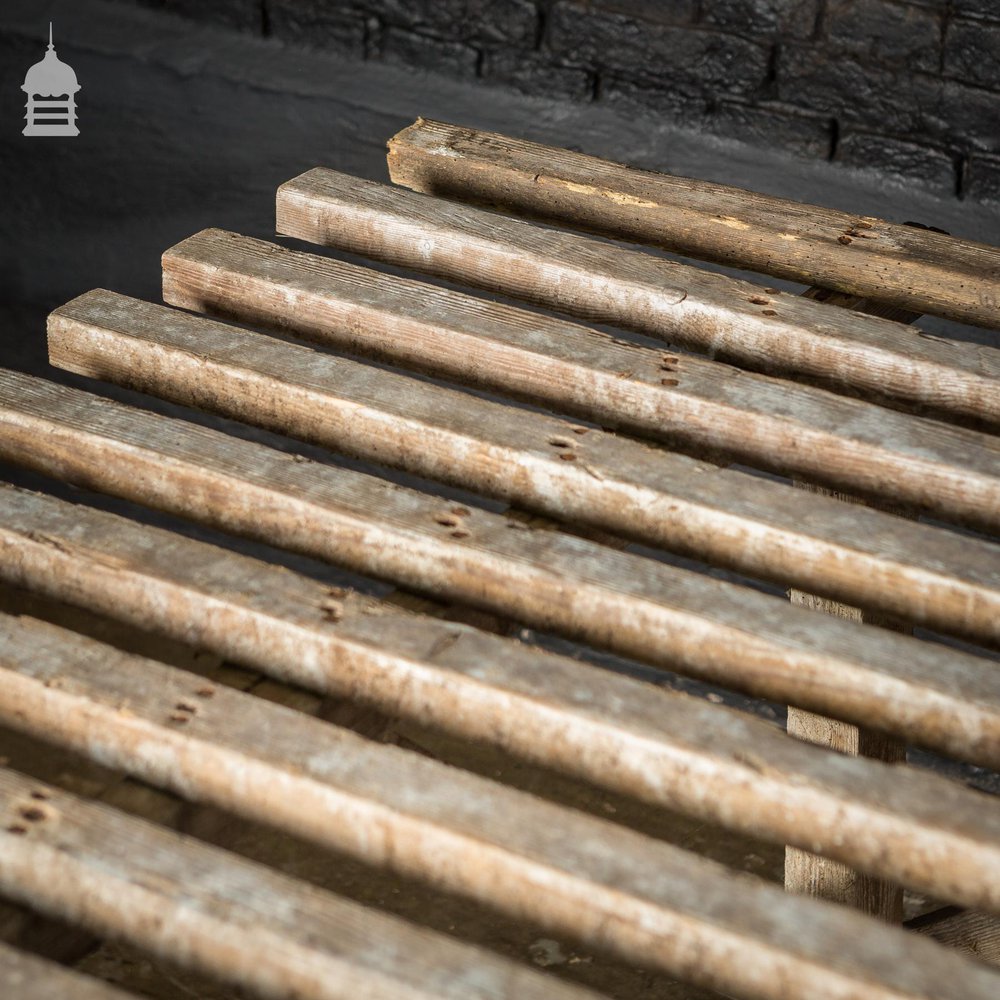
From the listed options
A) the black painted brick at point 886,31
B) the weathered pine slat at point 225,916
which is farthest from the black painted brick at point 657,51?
the weathered pine slat at point 225,916

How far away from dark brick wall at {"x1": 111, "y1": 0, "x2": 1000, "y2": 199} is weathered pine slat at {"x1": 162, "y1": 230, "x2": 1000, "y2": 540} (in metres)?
1.20

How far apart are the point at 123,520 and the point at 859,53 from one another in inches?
66.4

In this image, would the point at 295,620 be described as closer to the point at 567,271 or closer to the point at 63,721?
the point at 63,721

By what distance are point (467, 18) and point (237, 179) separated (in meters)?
0.68

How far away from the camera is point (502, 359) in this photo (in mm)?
1604

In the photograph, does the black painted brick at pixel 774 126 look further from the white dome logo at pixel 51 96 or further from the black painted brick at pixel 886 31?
the white dome logo at pixel 51 96

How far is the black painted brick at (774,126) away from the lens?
Answer: 8.87 feet

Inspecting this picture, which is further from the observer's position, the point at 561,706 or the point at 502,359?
the point at 502,359

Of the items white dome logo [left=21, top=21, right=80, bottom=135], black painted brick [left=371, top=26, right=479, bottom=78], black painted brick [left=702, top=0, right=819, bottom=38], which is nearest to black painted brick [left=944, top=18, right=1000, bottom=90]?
black painted brick [left=702, top=0, right=819, bottom=38]

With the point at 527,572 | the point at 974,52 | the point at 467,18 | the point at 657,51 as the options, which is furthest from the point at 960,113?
the point at 527,572

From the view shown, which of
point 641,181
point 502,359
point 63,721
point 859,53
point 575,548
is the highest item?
point 859,53

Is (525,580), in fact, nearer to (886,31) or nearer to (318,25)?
(886,31)

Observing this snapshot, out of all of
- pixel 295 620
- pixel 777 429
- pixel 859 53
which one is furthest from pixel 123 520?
pixel 859 53

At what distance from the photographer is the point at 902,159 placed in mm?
2652
